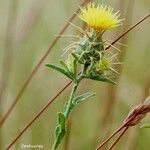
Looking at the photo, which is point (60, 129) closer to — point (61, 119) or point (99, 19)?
point (61, 119)

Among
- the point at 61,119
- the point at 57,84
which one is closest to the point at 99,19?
the point at 61,119

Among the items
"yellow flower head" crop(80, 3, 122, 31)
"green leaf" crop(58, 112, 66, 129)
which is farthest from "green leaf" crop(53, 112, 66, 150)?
"yellow flower head" crop(80, 3, 122, 31)

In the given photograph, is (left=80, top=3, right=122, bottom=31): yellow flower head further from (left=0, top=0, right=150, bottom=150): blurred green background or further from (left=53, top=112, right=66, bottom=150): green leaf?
(left=0, top=0, right=150, bottom=150): blurred green background

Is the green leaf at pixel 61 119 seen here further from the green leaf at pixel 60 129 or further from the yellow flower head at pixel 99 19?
the yellow flower head at pixel 99 19

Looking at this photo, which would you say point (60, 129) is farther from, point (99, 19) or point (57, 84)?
point (57, 84)

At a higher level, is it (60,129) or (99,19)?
(99,19)

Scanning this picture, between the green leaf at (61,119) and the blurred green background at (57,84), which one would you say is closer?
the green leaf at (61,119)

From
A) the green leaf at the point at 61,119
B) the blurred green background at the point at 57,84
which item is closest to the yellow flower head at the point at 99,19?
the green leaf at the point at 61,119

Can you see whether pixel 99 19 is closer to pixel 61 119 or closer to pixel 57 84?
pixel 61 119

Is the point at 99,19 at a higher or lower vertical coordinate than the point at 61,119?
higher

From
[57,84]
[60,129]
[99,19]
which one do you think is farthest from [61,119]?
[57,84]

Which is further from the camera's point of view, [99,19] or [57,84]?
[57,84]
